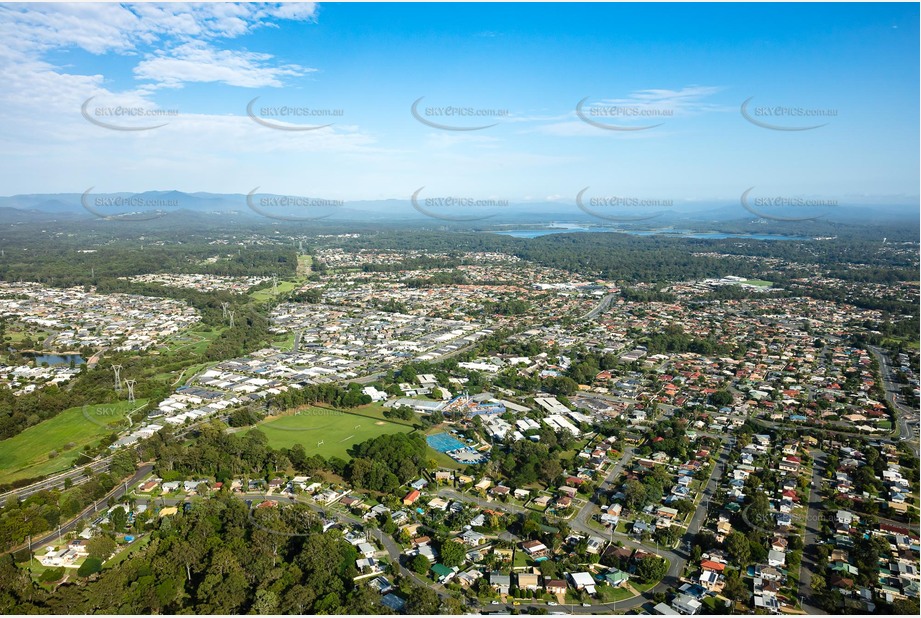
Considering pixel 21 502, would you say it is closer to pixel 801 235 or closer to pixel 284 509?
pixel 284 509

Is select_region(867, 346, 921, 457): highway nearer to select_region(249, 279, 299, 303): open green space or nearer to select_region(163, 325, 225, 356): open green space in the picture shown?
select_region(163, 325, 225, 356): open green space


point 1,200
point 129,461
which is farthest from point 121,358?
point 1,200

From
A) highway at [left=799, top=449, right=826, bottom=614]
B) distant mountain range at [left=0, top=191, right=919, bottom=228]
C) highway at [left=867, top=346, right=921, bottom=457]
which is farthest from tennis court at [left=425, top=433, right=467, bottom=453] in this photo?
distant mountain range at [left=0, top=191, right=919, bottom=228]

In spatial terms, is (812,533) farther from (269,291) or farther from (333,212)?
(333,212)

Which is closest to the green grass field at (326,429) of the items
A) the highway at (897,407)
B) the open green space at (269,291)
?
the highway at (897,407)

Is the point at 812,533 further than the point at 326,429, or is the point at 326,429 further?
the point at 326,429

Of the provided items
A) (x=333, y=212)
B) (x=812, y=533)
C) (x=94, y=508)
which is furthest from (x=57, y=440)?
(x=333, y=212)
